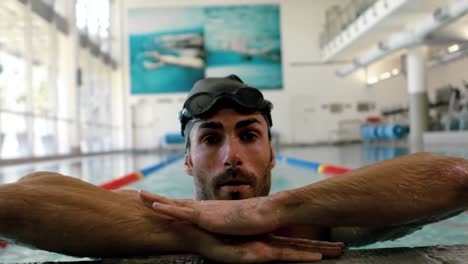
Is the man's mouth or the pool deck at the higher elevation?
the man's mouth

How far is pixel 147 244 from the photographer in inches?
49.7

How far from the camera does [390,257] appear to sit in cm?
120

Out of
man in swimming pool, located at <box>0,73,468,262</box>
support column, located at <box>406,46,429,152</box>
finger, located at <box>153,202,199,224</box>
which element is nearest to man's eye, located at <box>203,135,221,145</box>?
man in swimming pool, located at <box>0,73,468,262</box>

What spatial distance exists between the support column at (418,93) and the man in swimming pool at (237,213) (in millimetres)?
13462

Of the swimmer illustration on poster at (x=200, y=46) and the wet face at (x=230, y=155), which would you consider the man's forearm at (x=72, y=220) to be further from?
the swimmer illustration on poster at (x=200, y=46)

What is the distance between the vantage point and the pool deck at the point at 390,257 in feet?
3.81

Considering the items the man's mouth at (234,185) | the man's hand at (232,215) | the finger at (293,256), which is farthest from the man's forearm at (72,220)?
the man's mouth at (234,185)

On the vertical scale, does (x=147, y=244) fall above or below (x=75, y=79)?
below

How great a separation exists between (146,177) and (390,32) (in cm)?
1155

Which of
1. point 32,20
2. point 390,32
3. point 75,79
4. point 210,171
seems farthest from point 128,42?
point 210,171

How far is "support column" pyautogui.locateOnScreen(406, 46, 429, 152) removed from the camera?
13797 mm

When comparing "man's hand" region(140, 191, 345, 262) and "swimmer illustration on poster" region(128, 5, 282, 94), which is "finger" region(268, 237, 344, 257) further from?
"swimmer illustration on poster" region(128, 5, 282, 94)

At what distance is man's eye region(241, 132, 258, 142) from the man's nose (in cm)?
7

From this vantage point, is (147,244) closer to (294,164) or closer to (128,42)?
(294,164)
